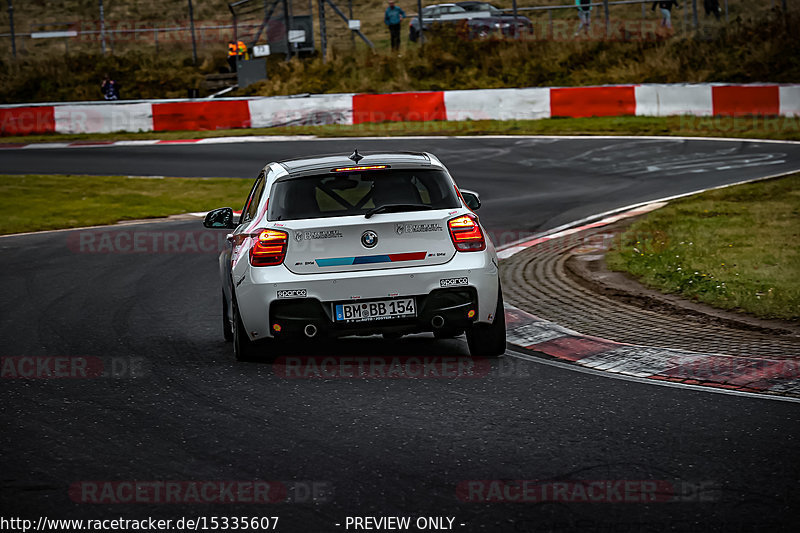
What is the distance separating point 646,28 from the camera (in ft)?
114

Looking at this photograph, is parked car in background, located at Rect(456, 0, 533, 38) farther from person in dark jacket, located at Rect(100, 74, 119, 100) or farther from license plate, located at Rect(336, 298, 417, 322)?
license plate, located at Rect(336, 298, 417, 322)

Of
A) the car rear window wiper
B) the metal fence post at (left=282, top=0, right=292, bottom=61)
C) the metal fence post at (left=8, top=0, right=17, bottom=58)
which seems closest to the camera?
the car rear window wiper

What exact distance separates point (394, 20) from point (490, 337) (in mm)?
29992

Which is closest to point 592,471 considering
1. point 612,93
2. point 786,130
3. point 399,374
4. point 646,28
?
point 399,374

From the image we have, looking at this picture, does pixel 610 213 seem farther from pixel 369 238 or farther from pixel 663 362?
pixel 369 238

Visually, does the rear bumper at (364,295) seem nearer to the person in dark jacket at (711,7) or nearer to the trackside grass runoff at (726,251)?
the trackside grass runoff at (726,251)

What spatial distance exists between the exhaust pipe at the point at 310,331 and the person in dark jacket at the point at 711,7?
30.3m

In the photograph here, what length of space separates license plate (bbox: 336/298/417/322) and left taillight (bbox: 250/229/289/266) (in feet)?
1.82

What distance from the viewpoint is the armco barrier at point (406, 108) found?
27.2m

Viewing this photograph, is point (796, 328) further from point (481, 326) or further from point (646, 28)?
point (646, 28)

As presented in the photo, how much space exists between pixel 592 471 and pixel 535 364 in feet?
8.54

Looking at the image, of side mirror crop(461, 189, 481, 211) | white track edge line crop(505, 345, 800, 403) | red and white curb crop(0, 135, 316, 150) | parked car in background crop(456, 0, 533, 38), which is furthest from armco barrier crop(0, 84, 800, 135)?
white track edge line crop(505, 345, 800, 403)

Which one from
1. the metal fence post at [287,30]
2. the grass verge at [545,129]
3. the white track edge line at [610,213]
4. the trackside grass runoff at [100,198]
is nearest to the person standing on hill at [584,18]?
the grass verge at [545,129]

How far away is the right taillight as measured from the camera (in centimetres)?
787
